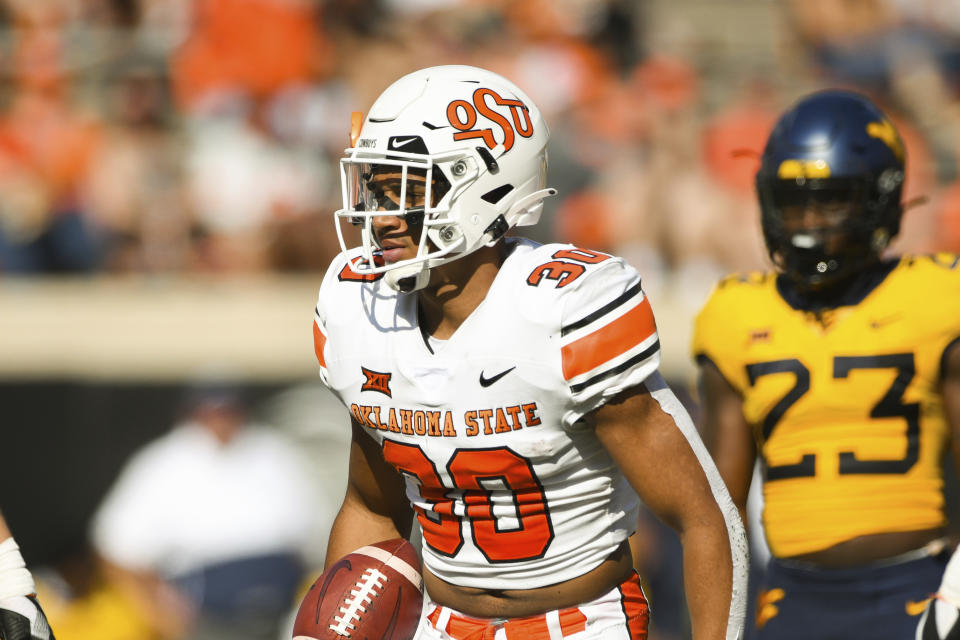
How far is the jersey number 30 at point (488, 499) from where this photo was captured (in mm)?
2764

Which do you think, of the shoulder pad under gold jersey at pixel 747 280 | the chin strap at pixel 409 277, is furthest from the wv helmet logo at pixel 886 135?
the chin strap at pixel 409 277

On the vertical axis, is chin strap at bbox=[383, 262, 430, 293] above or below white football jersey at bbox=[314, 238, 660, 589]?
above

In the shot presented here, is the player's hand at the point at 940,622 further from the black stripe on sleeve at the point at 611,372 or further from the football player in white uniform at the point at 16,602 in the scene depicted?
the football player in white uniform at the point at 16,602

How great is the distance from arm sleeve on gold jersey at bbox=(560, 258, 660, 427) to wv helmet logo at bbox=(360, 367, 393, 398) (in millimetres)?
417

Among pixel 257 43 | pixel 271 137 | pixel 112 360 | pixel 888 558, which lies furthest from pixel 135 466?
pixel 888 558

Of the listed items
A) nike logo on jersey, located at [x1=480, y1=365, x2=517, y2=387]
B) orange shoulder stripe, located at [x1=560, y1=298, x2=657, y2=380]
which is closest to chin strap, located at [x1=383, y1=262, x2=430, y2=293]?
nike logo on jersey, located at [x1=480, y1=365, x2=517, y2=387]

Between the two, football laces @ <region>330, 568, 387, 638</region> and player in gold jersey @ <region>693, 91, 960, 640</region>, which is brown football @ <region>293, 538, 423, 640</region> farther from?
player in gold jersey @ <region>693, 91, 960, 640</region>

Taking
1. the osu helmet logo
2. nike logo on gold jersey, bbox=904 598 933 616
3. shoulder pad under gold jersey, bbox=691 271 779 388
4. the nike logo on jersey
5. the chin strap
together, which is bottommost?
nike logo on gold jersey, bbox=904 598 933 616

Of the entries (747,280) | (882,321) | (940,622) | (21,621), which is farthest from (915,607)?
(21,621)

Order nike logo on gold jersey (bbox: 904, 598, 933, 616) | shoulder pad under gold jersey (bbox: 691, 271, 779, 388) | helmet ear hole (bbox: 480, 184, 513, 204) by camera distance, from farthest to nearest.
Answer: shoulder pad under gold jersey (bbox: 691, 271, 779, 388) < nike logo on gold jersey (bbox: 904, 598, 933, 616) < helmet ear hole (bbox: 480, 184, 513, 204)

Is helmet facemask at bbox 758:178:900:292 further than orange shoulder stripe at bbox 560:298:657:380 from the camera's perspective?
Yes

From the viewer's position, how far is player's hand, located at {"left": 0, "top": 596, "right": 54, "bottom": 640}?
2.74m

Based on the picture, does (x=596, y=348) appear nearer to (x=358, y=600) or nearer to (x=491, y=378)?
(x=491, y=378)

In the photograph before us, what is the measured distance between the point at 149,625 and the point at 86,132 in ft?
10.2
